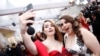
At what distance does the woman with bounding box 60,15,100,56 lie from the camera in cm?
197

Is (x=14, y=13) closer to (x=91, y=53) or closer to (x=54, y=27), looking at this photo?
(x=54, y=27)

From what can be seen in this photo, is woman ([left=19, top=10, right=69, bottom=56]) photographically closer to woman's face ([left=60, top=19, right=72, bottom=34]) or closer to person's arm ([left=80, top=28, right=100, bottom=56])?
woman's face ([left=60, top=19, right=72, bottom=34])

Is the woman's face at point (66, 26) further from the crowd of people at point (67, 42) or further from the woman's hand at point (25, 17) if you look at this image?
the woman's hand at point (25, 17)

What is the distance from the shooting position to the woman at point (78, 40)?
6.46 ft

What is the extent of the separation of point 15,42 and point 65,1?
3.87ft

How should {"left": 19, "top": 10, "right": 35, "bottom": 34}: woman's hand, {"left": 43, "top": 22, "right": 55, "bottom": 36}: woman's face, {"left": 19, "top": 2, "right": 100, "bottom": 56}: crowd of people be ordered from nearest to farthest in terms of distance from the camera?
{"left": 19, "top": 10, "right": 35, "bottom": 34}: woman's hand → {"left": 19, "top": 2, "right": 100, "bottom": 56}: crowd of people → {"left": 43, "top": 22, "right": 55, "bottom": 36}: woman's face

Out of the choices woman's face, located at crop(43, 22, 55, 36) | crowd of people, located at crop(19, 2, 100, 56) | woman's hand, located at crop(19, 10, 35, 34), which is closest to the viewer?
woman's hand, located at crop(19, 10, 35, 34)

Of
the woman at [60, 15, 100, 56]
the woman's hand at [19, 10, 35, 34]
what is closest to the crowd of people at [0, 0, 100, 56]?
the woman at [60, 15, 100, 56]

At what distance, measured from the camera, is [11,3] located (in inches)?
112

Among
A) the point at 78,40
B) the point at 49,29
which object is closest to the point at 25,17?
the point at 49,29

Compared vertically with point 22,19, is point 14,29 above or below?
below

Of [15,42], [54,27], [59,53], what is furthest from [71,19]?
[15,42]

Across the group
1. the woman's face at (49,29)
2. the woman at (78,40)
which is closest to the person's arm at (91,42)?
the woman at (78,40)

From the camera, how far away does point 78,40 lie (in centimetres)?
204
